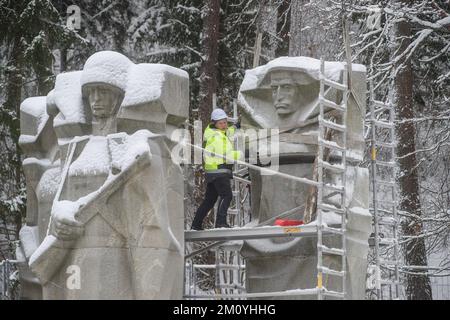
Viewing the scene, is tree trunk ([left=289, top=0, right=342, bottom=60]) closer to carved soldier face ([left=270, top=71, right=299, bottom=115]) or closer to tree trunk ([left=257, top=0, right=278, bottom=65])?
tree trunk ([left=257, top=0, right=278, bottom=65])

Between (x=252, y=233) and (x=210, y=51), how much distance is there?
399 inches

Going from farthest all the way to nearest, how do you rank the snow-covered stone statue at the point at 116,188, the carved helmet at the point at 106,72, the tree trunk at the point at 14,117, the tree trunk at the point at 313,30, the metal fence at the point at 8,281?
the tree trunk at the point at 14,117 < the tree trunk at the point at 313,30 < the metal fence at the point at 8,281 < the carved helmet at the point at 106,72 < the snow-covered stone statue at the point at 116,188

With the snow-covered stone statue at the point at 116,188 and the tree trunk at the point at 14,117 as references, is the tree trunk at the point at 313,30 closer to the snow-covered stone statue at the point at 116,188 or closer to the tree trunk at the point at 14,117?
the tree trunk at the point at 14,117

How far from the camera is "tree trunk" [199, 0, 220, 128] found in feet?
80.2

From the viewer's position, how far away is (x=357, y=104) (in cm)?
1616

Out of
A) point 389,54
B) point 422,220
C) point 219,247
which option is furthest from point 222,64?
point 219,247

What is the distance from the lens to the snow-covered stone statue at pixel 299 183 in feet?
52.0

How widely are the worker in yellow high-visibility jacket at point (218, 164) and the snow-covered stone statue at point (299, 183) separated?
1.86 feet

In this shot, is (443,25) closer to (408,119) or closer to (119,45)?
(408,119)

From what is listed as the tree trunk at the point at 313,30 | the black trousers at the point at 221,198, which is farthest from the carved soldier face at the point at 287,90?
the tree trunk at the point at 313,30

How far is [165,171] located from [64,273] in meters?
1.69

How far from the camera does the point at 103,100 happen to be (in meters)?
14.6

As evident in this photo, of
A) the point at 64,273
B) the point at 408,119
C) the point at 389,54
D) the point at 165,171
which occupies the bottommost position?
the point at 64,273

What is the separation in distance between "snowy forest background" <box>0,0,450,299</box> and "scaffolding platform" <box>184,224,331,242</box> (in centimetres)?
758
